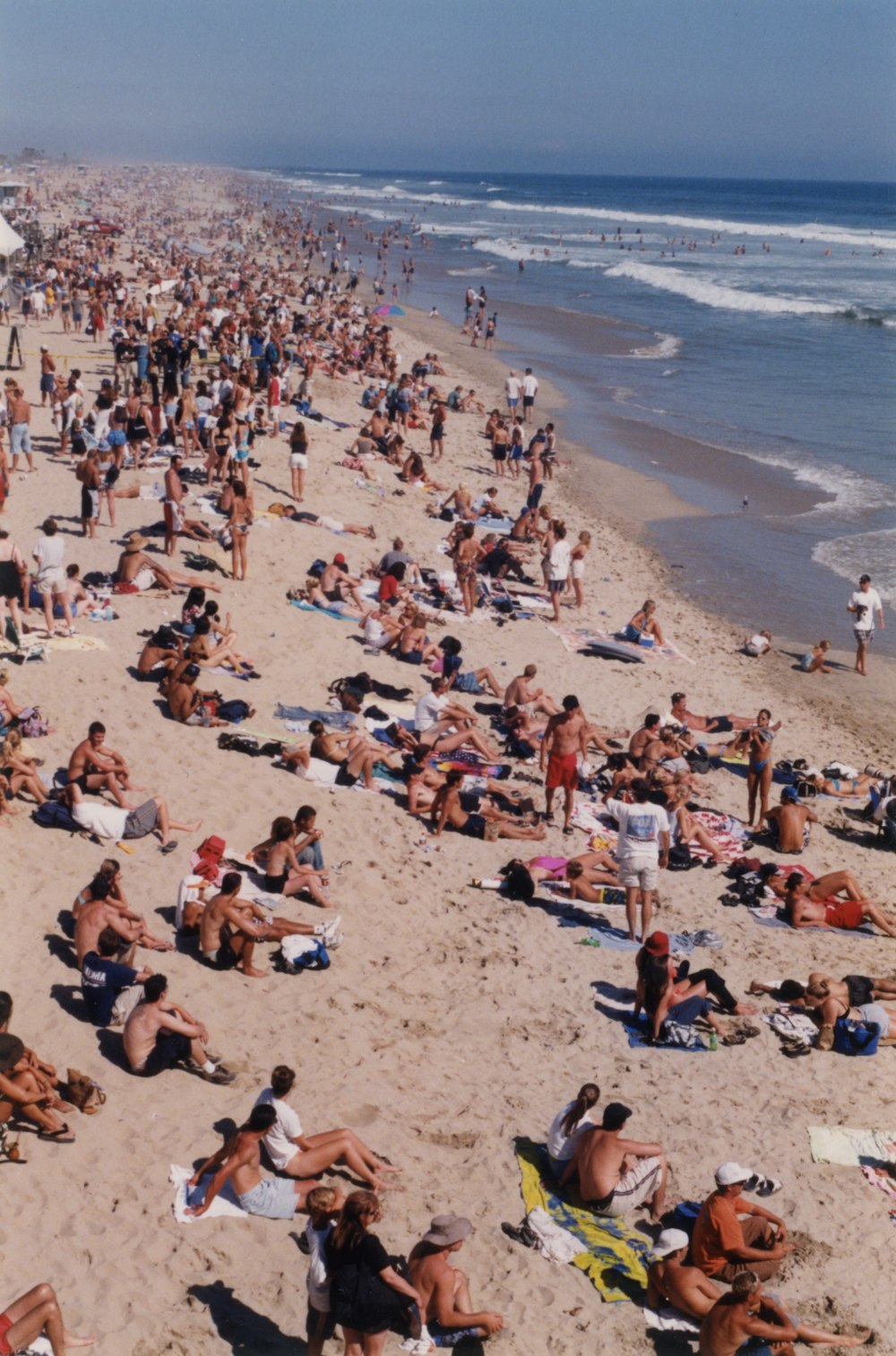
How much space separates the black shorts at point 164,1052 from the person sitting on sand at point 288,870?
2290 mm

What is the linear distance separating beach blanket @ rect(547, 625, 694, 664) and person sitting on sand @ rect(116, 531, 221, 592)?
16.9 ft

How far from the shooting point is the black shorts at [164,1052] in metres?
7.29

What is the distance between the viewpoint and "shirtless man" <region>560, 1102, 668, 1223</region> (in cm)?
668

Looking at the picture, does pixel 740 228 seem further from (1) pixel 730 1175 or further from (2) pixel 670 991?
(1) pixel 730 1175

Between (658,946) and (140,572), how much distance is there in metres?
9.02

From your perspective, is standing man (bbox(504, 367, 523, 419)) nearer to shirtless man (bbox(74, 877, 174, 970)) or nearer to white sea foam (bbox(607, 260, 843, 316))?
shirtless man (bbox(74, 877, 174, 970))

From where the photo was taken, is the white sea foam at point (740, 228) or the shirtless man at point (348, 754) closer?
the shirtless man at point (348, 754)

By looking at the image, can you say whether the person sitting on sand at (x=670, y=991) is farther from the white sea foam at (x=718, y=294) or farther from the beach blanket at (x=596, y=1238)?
the white sea foam at (x=718, y=294)

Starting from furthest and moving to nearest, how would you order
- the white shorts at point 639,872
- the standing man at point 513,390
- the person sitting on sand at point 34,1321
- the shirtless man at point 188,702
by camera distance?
the standing man at point 513,390, the shirtless man at point 188,702, the white shorts at point 639,872, the person sitting on sand at point 34,1321

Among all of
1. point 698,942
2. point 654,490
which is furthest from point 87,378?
point 698,942

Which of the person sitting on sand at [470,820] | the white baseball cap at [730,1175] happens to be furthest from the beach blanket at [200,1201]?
the person sitting on sand at [470,820]

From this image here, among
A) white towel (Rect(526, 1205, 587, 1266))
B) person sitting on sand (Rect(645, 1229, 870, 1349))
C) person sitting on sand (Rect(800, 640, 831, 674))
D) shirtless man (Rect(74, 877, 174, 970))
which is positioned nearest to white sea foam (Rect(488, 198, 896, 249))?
person sitting on sand (Rect(800, 640, 831, 674))

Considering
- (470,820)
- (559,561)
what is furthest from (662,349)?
(470,820)

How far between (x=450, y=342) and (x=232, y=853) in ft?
108
